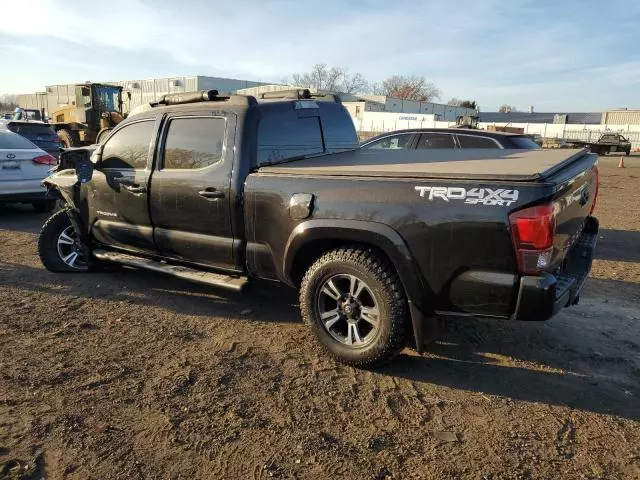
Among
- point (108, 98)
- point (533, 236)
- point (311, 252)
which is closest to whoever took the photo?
point (533, 236)

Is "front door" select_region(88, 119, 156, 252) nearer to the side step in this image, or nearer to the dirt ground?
the side step

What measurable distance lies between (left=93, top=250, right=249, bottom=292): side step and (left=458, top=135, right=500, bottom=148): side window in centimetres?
504

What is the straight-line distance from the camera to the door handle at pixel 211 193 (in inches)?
164

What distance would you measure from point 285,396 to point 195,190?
195 cm

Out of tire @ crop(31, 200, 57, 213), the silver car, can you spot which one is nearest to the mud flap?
the silver car

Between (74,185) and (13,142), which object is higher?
(13,142)

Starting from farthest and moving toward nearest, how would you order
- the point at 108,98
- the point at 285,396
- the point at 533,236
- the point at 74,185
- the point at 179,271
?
1. the point at 108,98
2. the point at 74,185
3. the point at 179,271
4. the point at 285,396
5. the point at 533,236

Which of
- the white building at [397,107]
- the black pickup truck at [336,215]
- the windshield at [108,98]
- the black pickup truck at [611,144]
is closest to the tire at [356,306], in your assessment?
the black pickup truck at [336,215]

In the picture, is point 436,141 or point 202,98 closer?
point 202,98

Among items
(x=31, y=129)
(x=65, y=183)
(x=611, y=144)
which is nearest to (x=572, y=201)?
(x=65, y=183)

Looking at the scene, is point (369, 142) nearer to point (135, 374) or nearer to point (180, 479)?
point (135, 374)

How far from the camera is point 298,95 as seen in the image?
505cm

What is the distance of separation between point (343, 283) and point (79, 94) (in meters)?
22.6

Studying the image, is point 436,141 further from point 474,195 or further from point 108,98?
point 108,98
